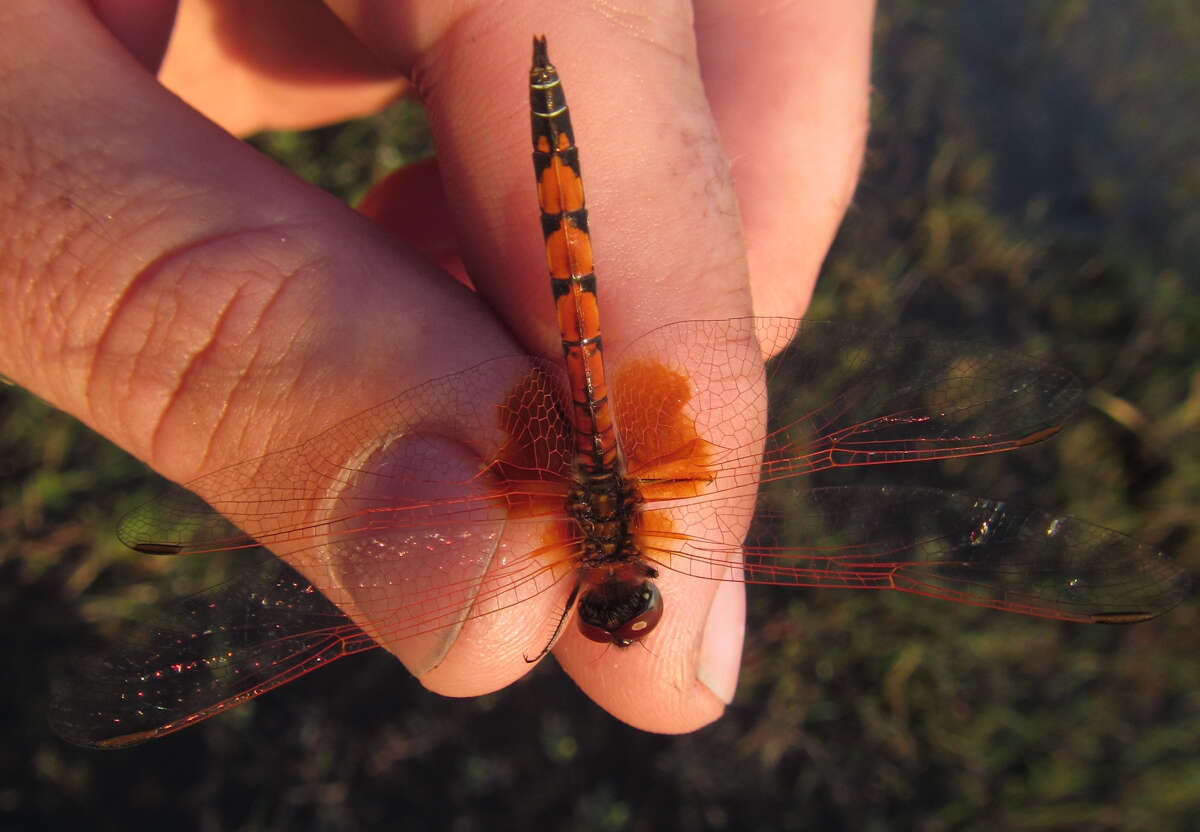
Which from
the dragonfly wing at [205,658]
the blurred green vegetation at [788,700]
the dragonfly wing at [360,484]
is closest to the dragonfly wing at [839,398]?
the dragonfly wing at [360,484]

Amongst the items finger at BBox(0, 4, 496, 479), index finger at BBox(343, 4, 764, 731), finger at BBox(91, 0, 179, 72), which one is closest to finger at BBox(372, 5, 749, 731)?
index finger at BBox(343, 4, 764, 731)

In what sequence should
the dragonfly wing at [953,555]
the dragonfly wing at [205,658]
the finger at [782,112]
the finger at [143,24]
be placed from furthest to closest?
1. the finger at [782,112]
2. the finger at [143,24]
3. the dragonfly wing at [953,555]
4. the dragonfly wing at [205,658]

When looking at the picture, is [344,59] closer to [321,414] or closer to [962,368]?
[321,414]

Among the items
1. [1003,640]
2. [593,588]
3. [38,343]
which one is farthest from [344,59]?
[1003,640]

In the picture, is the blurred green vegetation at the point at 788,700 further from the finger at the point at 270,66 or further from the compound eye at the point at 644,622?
the compound eye at the point at 644,622

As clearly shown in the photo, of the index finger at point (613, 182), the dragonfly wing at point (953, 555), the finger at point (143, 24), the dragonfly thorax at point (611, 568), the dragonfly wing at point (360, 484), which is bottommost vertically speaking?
the dragonfly wing at point (953, 555)

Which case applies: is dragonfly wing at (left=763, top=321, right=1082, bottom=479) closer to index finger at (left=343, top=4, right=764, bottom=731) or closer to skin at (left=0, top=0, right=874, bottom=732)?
index finger at (left=343, top=4, right=764, bottom=731)

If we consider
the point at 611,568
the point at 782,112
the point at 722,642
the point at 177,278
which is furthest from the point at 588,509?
the point at 782,112
